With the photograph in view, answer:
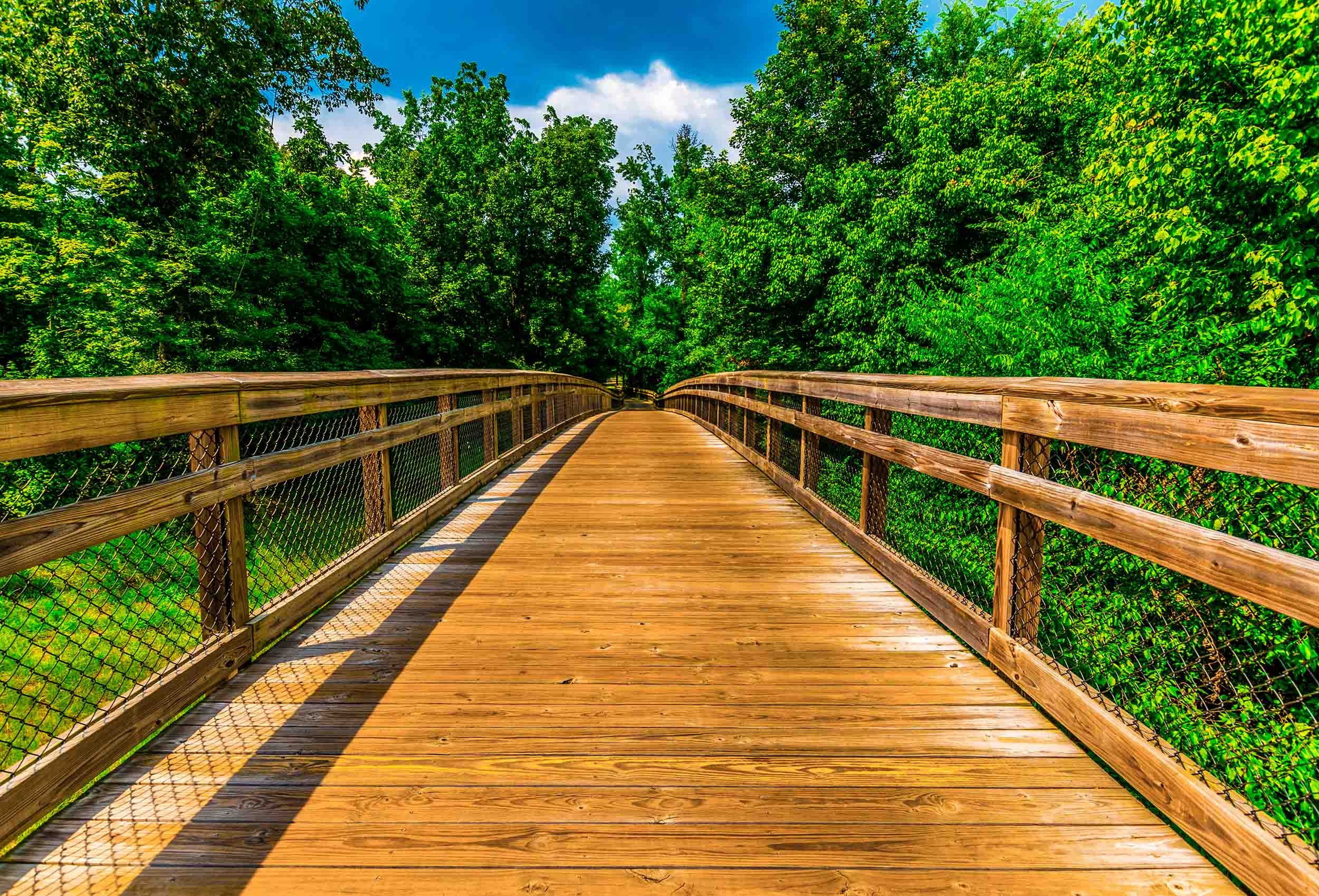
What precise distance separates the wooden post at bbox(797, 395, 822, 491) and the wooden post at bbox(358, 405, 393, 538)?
123 inches

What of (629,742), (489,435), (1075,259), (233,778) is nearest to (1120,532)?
(629,742)

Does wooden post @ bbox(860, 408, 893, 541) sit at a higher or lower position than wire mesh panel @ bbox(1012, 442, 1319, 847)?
higher

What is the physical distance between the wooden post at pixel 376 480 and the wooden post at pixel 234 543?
48.6 inches

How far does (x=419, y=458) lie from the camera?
15.9 ft

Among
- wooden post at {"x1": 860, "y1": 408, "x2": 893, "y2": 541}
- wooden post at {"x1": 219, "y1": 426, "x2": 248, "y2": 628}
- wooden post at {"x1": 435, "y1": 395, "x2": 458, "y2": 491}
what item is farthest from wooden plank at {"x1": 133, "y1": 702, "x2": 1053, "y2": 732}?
wooden post at {"x1": 435, "y1": 395, "x2": 458, "y2": 491}

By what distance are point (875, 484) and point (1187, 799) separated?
241 centimetres

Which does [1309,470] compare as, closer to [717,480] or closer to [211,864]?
[211,864]

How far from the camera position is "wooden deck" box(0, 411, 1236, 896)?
1.59 metres

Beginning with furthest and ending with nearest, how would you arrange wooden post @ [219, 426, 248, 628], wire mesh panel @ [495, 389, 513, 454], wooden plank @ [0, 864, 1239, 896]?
wire mesh panel @ [495, 389, 513, 454] < wooden post @ [219, 426, 248, 628] < wooden plank @ [0, 864, 1239, 896]

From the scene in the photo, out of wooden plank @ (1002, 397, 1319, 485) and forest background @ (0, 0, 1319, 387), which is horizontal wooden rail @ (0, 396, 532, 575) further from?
forest background @ (0, 0, 1319, 387)

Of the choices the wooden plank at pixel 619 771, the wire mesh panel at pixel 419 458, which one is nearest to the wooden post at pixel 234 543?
the wooden plank at pixel 619 771

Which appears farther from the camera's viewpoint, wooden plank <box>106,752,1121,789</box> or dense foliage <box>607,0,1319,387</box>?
dense foliage <box>607,0,1319,387</box>

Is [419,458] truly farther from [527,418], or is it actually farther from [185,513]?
[527,418]

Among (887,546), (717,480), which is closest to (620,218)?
(717,480)
